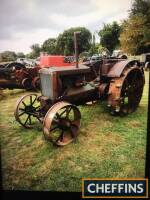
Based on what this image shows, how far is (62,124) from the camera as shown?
12.0 feet

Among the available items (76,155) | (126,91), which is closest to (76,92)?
(126,91)

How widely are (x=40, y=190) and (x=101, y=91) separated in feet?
7.87

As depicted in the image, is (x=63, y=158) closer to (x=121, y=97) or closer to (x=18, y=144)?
(x=18, y=144)

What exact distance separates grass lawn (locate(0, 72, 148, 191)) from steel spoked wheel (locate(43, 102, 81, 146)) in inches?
4.9

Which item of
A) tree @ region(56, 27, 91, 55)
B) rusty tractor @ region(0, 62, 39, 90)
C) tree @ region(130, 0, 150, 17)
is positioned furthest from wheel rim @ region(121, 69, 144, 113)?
rusty tractor @ region(0, 62, 39, 90)

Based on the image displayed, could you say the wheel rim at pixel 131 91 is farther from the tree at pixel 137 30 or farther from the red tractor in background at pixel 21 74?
the red tractor in background at pixel 21 74

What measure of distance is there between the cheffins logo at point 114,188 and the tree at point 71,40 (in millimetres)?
1981

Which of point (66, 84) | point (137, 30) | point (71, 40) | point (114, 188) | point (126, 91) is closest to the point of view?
point (114, 188)

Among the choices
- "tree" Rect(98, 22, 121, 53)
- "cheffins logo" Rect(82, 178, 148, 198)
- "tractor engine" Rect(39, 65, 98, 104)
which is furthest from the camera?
"tractor engine" Rect(39, 65, 98, 104)

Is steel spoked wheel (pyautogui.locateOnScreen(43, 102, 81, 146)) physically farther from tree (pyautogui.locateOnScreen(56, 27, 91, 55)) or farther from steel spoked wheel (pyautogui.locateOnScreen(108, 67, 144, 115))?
tree (pyautogui.locateOnScreen(56, 27, 91, 55))

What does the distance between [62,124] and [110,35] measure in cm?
149

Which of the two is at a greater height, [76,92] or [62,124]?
[76,92]

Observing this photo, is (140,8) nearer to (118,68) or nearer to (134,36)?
(134,36)

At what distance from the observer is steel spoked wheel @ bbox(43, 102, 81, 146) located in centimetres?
331
